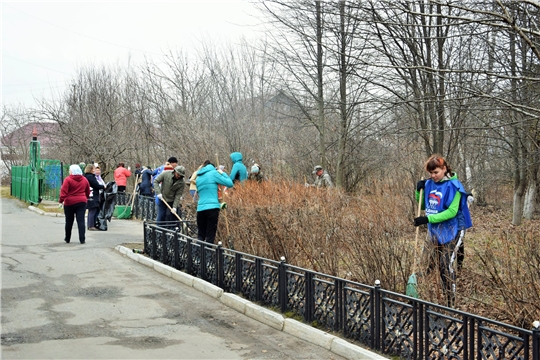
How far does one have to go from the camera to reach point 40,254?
1358cm

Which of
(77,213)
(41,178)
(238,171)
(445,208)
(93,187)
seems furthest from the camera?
(41,178)

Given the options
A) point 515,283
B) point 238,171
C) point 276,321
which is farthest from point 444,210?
point 238,171

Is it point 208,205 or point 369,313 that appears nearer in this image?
point 369,313

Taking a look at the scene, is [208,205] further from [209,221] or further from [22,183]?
[22,183]

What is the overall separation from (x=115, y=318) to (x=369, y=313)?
3245mm

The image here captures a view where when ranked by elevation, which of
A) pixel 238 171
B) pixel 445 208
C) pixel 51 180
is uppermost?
pixel 238 171

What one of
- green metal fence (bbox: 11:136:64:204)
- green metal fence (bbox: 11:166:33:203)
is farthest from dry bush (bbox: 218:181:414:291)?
green metal fence (bbox: 11:166:33:203)

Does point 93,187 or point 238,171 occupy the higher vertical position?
point 238,171

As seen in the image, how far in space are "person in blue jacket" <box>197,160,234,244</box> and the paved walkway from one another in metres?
1.02

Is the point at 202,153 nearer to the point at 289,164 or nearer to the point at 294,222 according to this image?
the point at 289,164

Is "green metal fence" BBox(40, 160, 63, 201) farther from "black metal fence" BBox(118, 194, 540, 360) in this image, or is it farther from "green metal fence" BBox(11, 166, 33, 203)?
"black metal fence" BBox(118, 194, 540, 360)

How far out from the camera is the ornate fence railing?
538 cm

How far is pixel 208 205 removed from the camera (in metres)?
11.1

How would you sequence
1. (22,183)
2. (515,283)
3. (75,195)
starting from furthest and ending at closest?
(22,183)
(75,195)
(515,283)
